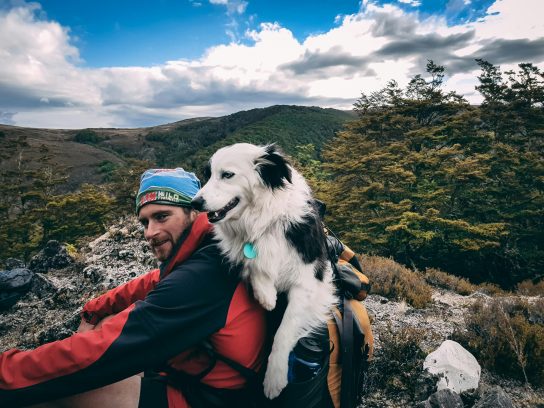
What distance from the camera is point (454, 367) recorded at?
3.22 m

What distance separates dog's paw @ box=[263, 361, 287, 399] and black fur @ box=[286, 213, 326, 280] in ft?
2.23

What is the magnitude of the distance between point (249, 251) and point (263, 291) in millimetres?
342

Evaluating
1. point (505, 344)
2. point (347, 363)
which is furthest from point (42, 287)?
point (505, 344)

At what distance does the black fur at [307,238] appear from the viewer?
226 centimetres

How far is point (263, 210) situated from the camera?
92.5 inches

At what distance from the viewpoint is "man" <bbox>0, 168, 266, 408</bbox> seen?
4.17 feet

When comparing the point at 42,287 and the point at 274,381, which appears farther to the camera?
the point at 42,287

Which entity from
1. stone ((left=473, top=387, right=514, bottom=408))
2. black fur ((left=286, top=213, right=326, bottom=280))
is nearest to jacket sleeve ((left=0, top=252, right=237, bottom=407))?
black fur ((left=286, top=213, right=326, bottom=280))

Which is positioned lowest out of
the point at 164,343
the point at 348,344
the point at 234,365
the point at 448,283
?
the point at 448,283

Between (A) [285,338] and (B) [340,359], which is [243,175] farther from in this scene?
(B) [340,359]

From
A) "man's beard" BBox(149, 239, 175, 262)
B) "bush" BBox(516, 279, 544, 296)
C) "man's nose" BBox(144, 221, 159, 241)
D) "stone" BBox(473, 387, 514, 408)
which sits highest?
"man's nose" BBox(144, 221, 159, 241)

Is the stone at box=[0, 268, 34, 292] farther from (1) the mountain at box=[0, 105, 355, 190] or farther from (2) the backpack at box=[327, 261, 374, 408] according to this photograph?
(1) the mountain at box=[0, 105, 355, 190]

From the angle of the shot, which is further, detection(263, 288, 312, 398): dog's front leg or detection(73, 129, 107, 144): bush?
detection(73, 129, 107, 144): bush

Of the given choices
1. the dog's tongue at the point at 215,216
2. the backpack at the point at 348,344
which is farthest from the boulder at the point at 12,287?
the backpack at the point at 348,344
